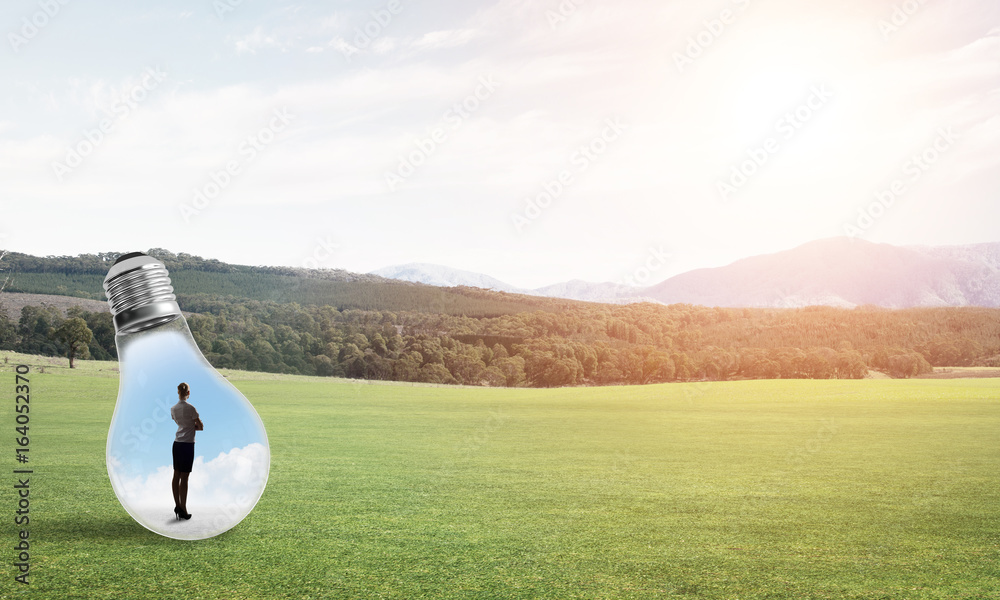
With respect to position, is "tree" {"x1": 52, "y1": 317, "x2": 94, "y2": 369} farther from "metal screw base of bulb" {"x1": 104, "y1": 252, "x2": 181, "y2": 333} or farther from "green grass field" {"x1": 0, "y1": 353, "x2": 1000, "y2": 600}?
"metal screw base of bulb" {"x1": 104, "y1": 252, "x2": 181, "y2": 333}

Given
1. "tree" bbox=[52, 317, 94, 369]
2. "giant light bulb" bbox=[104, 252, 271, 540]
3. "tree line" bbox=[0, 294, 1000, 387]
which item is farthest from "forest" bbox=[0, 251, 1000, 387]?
"giant light bulb" bbox=[104, 252, 271, 540]

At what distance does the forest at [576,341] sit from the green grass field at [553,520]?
1590 inches

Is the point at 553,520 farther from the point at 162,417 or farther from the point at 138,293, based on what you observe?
the point at 138,293

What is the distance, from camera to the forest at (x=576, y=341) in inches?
2265

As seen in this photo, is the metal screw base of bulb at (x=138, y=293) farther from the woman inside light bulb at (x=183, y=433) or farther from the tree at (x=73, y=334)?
the tree at (x=73, y=334)

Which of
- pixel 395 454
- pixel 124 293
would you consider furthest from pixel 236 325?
pixel 124 293

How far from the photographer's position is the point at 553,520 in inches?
311

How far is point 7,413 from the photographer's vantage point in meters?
23.3

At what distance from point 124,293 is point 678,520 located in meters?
6.06

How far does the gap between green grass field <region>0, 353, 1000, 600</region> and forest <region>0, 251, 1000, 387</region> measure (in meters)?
40.4

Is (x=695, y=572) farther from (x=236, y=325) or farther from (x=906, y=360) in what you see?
(x=236, y=325)

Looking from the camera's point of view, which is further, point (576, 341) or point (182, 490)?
point (576, 341)

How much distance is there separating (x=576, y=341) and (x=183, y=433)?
62108 millimetres

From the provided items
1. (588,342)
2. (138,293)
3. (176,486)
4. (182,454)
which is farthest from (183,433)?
(588,342)
